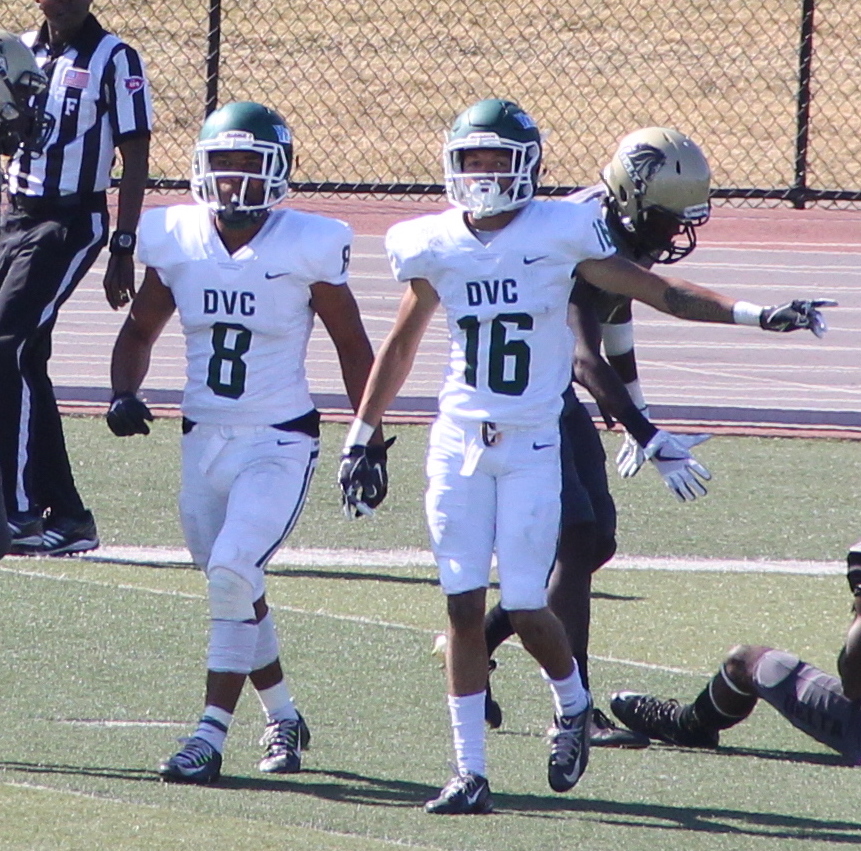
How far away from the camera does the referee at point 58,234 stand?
7.57m

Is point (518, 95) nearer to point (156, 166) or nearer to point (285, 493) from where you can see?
point (156, 166)

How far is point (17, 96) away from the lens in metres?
5.73

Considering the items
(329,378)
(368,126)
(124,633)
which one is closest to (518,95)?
(368,126)

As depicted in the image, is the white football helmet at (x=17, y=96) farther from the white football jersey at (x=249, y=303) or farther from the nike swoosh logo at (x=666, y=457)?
the nike swoosh logo at (x=666, y=457)

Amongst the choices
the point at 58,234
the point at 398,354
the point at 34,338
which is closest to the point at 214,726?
the point at 398,354

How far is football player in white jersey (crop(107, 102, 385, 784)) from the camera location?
5125mm

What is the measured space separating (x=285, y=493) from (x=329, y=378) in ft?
23.2

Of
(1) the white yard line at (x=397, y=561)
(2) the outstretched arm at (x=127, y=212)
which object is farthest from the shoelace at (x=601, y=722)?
(2) the outstretched arm at (x=127, y=212)

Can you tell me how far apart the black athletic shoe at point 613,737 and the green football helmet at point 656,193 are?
1285mm

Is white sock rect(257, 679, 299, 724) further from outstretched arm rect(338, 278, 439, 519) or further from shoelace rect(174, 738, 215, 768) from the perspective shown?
outstretched arm rect(338, 278, 439, 519)

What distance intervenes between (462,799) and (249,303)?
133cm

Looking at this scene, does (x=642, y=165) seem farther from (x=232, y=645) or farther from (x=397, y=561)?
(x=397, y=561)

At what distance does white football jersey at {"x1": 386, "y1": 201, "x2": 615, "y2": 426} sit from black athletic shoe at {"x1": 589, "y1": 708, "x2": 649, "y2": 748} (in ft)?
3.44

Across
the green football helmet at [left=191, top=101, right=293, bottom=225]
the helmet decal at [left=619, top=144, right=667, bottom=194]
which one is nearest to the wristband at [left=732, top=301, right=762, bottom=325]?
the helmet decal at [left=619, top=144, right=667, bottom=194]
